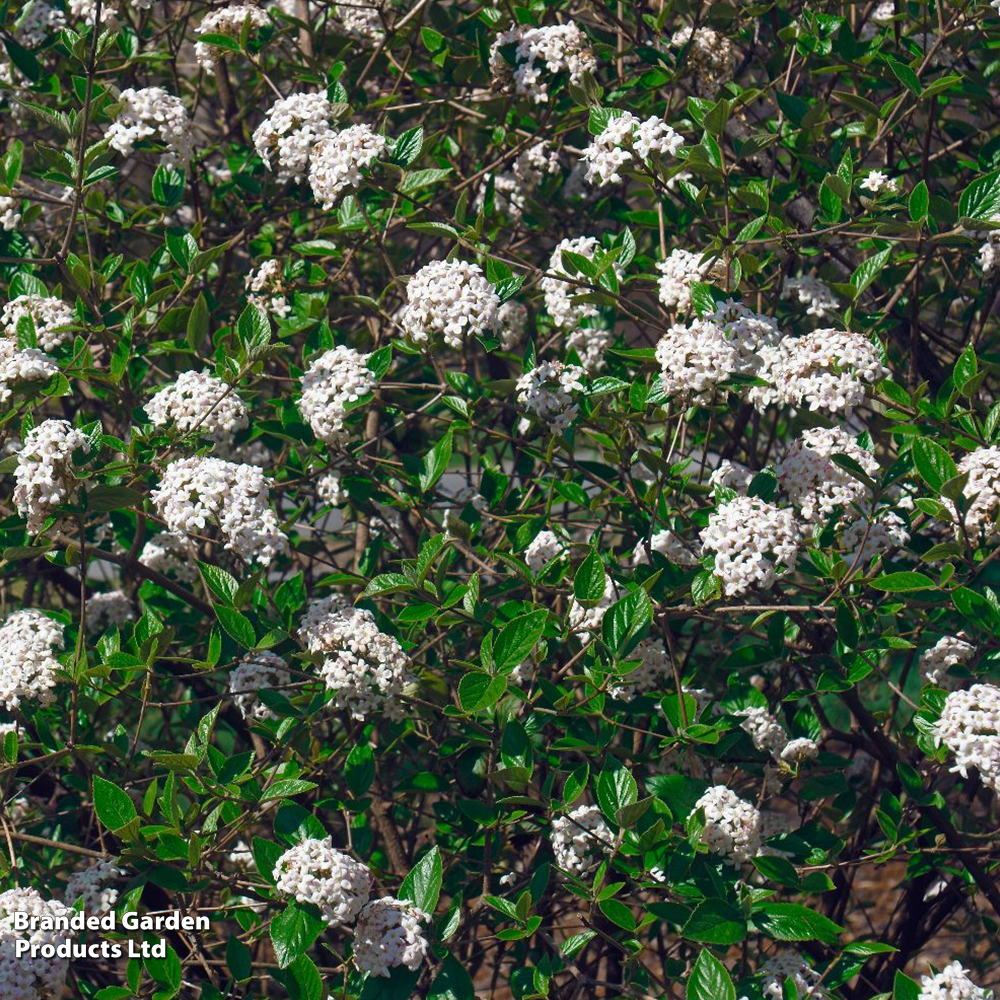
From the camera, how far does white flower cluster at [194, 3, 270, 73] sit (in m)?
3.63

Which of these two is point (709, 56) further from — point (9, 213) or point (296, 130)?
point (9, 213)

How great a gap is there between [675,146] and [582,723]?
1.40 m

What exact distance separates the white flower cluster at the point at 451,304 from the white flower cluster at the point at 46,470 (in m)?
0.82

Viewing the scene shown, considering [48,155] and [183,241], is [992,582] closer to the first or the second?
[183,241]

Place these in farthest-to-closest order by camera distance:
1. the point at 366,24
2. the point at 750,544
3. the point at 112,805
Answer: the point at 366,24, the point at 750,544, the point at 112,805

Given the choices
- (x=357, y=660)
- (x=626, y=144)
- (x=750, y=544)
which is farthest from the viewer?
(x=626, y=144)

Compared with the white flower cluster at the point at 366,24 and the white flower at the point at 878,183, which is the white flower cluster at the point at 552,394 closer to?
the white flower at the point at 878,183

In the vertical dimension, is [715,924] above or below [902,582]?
below

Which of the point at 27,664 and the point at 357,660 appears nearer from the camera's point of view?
the point at 357,660

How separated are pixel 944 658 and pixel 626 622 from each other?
38.9 inches

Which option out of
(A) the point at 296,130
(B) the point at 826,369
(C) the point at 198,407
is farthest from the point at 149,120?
(B) the point at 826,369

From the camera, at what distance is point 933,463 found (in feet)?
8.72

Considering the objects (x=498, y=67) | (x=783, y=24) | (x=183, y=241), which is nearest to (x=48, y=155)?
(x=183, y=241)

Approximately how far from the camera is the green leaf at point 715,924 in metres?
2.38
